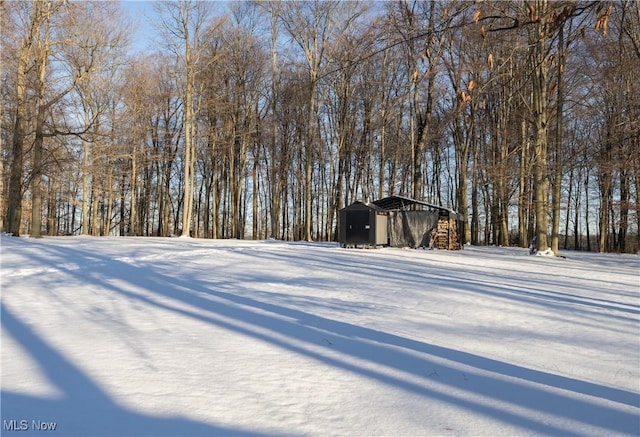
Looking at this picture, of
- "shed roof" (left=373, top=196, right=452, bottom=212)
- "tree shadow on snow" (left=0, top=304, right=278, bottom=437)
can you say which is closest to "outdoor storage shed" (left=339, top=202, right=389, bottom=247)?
"shed roof" (left=373, top=196, right=452, bottom=212)

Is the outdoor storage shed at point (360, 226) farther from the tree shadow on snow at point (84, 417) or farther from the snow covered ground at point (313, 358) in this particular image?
the tree shadow on snow at point (84, 417)

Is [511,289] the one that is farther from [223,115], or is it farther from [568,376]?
[223,115]

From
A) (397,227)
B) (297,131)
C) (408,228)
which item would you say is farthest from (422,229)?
(297,131)

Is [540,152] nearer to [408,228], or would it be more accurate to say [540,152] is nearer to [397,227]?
[408,228]

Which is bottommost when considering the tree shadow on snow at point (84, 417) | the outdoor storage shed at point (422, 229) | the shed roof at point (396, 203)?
the tree shadow on snow at point (84, 417)

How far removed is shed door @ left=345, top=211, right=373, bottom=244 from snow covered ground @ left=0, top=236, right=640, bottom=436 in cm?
1088

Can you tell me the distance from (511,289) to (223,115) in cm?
2812

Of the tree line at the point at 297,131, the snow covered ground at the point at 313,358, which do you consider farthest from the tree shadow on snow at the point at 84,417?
the tree line at the point at 297,131

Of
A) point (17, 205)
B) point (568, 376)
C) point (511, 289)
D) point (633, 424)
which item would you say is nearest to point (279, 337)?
point (568, 376)

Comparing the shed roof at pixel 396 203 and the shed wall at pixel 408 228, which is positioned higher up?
the shed roof at pixel 396 203

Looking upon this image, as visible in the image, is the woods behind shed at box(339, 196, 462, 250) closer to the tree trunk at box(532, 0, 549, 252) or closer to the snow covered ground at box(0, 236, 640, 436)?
the tree trunk at box(532, 0, 549, 252)

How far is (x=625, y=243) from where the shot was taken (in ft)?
93.0

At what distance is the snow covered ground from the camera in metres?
2.85

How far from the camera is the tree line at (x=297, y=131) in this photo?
1791 centimetres
